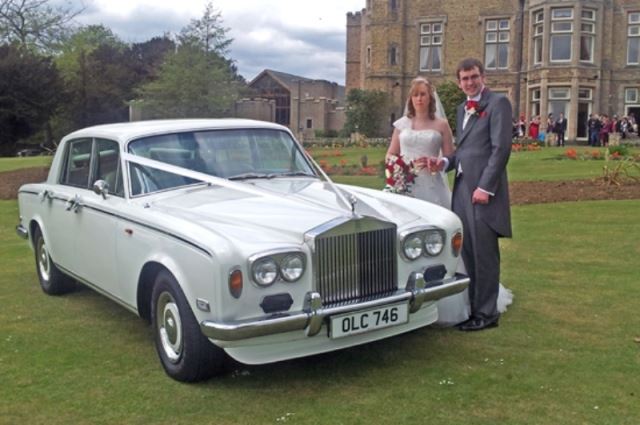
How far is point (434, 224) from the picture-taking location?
493 centimetres

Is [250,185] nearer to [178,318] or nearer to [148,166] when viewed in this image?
[148,166]

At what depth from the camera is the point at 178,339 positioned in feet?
15.0

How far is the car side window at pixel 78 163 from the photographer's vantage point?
6.31m

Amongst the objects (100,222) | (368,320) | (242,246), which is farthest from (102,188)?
(368,320)

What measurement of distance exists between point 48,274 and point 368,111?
118 feet

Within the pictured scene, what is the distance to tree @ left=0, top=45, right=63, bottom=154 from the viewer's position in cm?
4578

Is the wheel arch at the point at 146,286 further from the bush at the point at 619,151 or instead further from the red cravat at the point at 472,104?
the bush at the point at 619,151

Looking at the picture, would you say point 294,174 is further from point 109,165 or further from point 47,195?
point 47,195

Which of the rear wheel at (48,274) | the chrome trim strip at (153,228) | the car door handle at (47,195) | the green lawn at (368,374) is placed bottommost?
the green lawn at (368,374)

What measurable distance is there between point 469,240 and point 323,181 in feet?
4.58

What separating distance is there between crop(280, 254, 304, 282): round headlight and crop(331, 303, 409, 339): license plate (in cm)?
38

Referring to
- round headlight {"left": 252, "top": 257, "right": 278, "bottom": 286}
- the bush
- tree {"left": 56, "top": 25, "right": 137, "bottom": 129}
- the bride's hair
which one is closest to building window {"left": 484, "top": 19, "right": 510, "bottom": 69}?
the bush

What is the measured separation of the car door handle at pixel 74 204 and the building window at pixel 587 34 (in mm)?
35205

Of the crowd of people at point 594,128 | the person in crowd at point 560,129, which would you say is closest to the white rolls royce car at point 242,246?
the person in crowd at point 560,129
